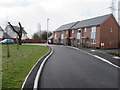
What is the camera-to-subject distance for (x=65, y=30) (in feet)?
164

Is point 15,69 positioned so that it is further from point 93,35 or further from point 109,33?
point 109,33

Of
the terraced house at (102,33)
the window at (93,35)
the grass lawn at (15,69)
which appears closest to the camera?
the grass lawn at (15,69)

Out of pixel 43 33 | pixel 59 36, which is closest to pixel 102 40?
pixel 59 36

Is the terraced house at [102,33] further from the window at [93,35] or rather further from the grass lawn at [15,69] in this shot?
the grass lawn at [15,69]

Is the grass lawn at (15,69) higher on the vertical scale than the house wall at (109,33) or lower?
lower

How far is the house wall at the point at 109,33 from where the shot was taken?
3406cm

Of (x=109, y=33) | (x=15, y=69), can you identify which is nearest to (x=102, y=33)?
(x=109, y=33)

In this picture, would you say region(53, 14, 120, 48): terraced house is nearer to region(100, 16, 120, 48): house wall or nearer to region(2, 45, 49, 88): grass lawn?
region(100, 16, 120, 48): house wall

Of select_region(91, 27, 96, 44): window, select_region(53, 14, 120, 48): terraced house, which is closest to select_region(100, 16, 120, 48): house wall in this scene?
select_region(53, 14, 120, 48): terraced house

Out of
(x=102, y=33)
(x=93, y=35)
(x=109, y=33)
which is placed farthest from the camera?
(x=93, y=35)

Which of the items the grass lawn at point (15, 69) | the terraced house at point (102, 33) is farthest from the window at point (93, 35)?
the grass lawn at point (15, 69)

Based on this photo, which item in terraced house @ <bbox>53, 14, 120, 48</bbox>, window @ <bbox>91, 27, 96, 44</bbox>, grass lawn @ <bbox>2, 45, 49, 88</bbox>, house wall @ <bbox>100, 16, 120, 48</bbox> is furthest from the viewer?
window @ <bbox>91, 27, 96, 44</bbox>

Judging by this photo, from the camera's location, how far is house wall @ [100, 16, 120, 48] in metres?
34.1

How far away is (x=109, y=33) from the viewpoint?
35156 millimetres
